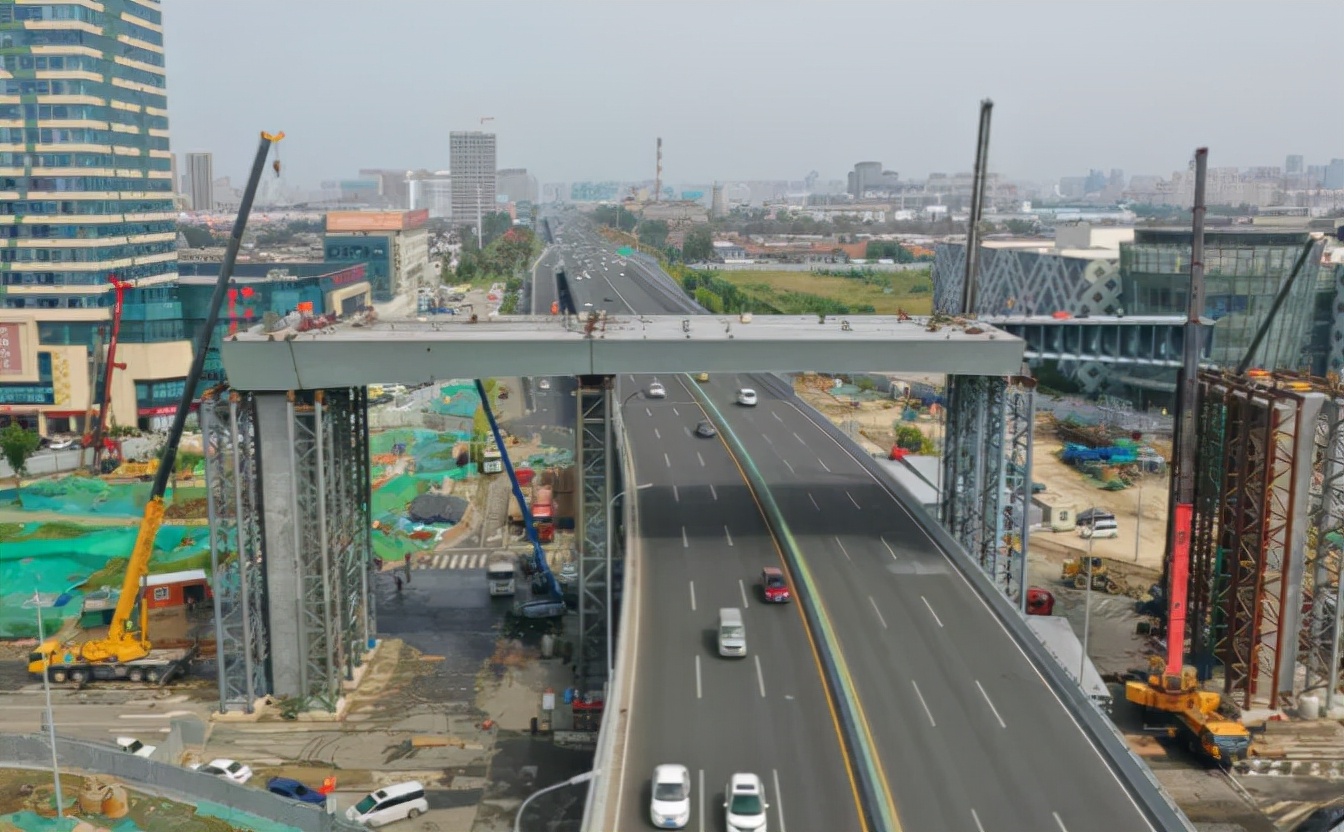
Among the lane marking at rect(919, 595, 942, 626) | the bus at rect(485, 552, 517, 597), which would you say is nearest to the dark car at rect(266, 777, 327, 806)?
the lane marking at rect(919, 595, 942, 626)

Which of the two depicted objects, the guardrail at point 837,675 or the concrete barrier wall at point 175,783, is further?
the concrete barrier wall at point 175,783

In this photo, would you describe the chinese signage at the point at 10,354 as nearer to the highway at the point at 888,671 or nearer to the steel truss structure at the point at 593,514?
the highway at the point at 888,671

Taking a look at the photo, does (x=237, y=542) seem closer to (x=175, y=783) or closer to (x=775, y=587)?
(x=175, y=783)

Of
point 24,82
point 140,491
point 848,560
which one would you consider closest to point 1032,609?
point 848,560

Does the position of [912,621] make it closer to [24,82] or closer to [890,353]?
[890,353]

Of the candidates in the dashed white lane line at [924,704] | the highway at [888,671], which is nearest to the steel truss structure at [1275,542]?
the highway at [888,671]

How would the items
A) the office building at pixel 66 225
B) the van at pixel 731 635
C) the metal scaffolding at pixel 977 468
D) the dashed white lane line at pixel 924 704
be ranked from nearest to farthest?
the dashed white lane line at pixel 924 704 < the van at pixel 731 635 < the metal scaffolding at pixel 977 468 < the office building at pixel 66 225

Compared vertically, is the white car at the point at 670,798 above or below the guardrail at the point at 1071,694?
below
